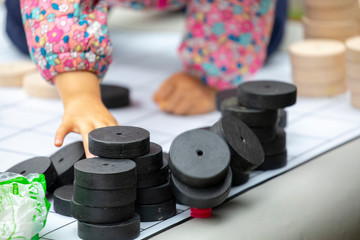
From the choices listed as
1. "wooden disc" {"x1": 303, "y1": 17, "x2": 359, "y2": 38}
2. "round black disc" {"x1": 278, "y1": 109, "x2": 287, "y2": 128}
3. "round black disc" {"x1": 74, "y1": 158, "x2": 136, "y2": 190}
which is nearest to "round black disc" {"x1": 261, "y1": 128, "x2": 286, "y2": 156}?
"round black disc" {"x1": 278, "y1": 109, "x2": 287, "y2": 128}

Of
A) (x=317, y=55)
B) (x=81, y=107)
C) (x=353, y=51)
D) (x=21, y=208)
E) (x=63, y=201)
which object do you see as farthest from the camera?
(x=317, y=55)

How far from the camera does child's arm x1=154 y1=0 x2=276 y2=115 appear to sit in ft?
5.12

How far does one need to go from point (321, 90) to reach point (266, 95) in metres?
0.48

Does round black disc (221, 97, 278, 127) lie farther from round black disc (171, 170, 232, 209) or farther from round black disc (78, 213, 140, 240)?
round black disc (78, 213, 140, 240)

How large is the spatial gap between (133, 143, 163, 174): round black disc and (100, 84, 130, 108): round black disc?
56 centimetres

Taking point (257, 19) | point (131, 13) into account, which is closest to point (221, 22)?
point (257, 19)

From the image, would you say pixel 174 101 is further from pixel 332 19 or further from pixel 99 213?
pixel 99 213

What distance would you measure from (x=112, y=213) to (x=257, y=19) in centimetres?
78

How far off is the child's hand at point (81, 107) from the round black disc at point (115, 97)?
1.20 ft

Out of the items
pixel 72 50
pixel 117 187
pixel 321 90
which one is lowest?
pixel 321 90

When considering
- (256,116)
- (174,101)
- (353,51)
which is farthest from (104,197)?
(353,51)

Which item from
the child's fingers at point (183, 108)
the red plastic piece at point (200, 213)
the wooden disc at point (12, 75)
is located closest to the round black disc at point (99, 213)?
the red plastic piece at point (200, 213)

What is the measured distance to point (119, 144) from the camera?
983mm

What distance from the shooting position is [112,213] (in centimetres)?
96
